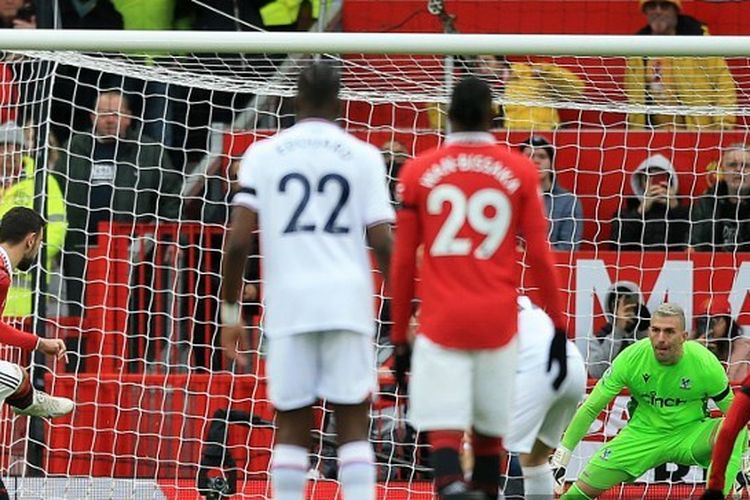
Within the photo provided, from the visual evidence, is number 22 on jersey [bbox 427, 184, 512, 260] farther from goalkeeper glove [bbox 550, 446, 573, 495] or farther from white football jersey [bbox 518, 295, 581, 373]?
goalkeeper glove [bbox 550, 446, 573, 495]

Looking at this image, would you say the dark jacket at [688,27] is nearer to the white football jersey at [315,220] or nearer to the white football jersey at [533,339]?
the white football jersey at [533,339]

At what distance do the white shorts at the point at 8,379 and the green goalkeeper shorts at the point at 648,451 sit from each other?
330 cm

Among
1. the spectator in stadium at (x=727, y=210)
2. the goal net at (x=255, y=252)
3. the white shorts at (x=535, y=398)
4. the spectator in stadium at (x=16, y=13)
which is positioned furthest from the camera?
the spectator in stadium at (x=16, y=13)

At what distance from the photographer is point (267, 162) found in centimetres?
670


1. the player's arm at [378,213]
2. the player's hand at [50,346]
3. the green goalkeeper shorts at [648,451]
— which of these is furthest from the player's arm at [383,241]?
the green goalkeeper shorts at [648,451]

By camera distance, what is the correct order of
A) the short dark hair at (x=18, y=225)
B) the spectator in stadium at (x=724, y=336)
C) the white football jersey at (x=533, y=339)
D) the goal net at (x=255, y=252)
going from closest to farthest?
the white football jersey at (x=533, y=339), the short dark hair at (x=18, y=225), the goal net at (x=255, y=252), the spectator in stadium at (x=724, y=336)

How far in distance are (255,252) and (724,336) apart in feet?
9.52

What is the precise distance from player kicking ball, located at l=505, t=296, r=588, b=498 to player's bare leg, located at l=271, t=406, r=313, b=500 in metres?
1.10

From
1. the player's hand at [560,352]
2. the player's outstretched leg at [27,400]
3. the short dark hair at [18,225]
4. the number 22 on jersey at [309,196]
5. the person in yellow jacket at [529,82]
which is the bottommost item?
the player's outstretched leg at [27,400]

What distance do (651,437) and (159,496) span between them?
2.83 m

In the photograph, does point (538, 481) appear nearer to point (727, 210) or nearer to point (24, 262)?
point (24, 262)

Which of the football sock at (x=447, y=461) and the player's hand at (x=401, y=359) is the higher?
the player's hand at (x=401, y=359)

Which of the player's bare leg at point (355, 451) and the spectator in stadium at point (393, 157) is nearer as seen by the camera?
the player's bare leg at point (355, 451)

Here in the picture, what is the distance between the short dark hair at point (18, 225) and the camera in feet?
29.1
